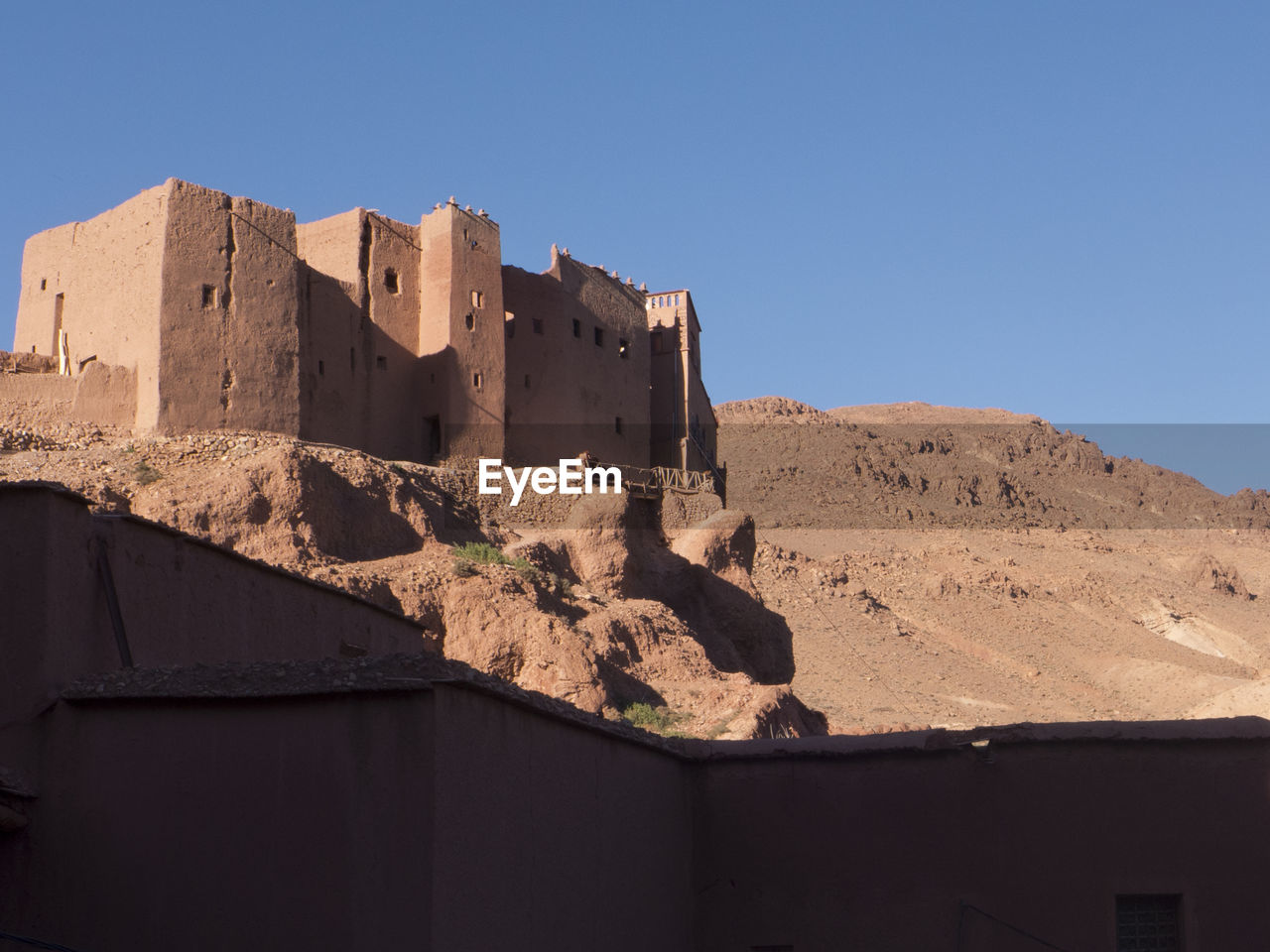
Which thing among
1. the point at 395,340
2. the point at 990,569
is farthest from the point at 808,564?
the point at 395,340

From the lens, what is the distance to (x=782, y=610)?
4547cm

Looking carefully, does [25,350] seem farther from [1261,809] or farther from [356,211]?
[1261,809]

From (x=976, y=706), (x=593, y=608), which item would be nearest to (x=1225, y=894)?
(x=593, y=608)

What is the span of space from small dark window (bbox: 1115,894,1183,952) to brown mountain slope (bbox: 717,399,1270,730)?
21645 millimetres

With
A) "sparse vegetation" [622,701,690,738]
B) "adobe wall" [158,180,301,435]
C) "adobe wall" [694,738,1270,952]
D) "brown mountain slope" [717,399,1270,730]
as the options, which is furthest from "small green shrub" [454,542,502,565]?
"adobe wall" [694,738,1270,952]

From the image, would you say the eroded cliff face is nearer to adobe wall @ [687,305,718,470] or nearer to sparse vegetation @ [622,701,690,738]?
sparse vegetation @ [622,701,690,738]

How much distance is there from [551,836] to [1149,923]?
4433 millimetres

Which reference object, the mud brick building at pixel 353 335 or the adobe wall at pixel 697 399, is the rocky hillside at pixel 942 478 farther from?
the mud brick building at pixel 353 335

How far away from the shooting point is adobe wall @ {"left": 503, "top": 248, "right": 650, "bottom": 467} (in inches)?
1298

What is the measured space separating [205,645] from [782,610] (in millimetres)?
36060

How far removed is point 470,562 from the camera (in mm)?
22203

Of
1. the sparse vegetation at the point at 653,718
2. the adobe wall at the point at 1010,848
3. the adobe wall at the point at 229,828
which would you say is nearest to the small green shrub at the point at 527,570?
the sparse vegetation at the point at 653,718

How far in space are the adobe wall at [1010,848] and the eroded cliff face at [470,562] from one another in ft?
29.8

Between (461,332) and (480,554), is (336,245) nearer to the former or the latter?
(461,332)
